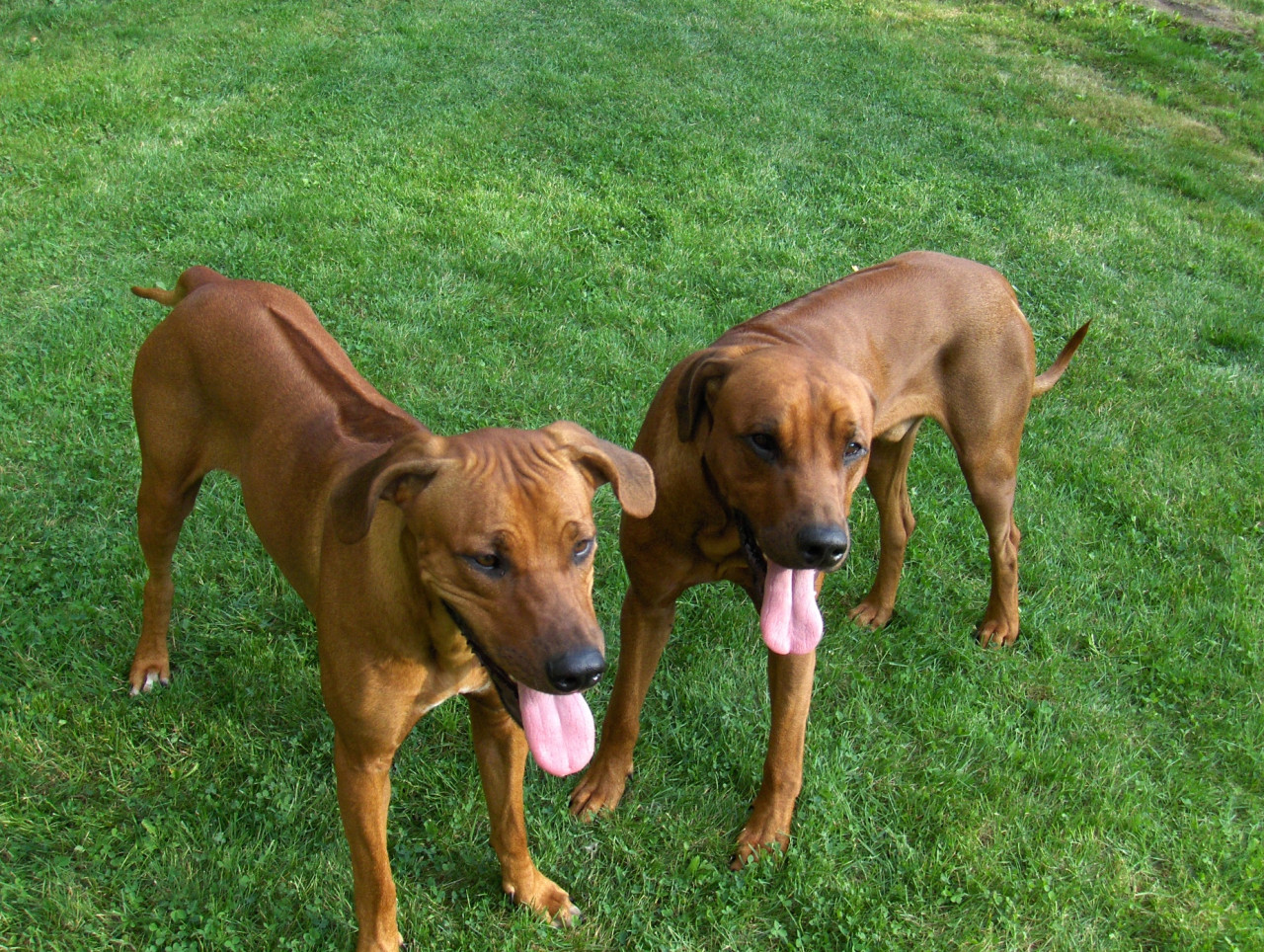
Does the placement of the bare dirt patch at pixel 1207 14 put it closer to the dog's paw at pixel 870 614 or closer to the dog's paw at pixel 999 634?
the dog's paw at pixel 999 634

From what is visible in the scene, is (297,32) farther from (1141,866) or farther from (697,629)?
(1141,866)

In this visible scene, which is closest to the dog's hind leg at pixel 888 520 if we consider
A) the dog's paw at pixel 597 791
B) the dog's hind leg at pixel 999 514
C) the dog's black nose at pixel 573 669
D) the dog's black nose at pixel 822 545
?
the dog's hind leg at pixel 999 514

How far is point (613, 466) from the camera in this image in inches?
107

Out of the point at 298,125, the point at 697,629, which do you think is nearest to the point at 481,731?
the point at 697,629

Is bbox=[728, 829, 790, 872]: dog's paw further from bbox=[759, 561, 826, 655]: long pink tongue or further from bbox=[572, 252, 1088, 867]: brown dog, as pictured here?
bbox=[759, 561, 826, 655]: long pink tongue

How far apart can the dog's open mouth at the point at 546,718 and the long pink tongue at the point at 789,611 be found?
831 millimetres

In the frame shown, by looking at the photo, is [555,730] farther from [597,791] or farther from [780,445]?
[597,791]

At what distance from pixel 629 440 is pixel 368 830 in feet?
9.64

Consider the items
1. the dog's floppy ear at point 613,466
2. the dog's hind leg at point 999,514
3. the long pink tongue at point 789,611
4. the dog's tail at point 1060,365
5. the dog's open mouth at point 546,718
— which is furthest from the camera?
the dog's tail at point 1060,365

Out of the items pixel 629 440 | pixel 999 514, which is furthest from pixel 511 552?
pixel 629 440

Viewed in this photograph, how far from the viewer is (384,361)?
588 cm

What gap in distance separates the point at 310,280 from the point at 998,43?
10235 millimetres

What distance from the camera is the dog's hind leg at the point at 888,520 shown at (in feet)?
15.1

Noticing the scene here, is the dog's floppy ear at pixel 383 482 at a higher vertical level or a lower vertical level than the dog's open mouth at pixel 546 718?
higher
